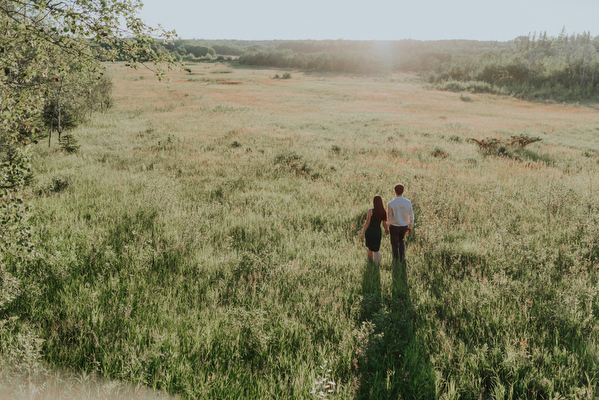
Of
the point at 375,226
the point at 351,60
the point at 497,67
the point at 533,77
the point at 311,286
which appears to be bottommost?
the point at 311,286

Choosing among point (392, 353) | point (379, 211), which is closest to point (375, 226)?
point (379, 211)

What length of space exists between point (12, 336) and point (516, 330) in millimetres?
6233

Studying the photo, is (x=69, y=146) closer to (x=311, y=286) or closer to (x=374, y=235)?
(x=311, y=286)

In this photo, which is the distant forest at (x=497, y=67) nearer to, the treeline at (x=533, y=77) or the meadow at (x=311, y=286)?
the treeline at (x=533, y=77)

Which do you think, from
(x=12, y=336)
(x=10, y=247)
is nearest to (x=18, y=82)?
(x=10, y=247)

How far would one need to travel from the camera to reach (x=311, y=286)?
16.0 ft

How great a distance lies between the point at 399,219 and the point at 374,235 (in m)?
0.57

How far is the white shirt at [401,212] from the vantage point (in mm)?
5691

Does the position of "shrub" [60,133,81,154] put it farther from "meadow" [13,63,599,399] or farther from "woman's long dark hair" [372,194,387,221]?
"woman's long dark hair" [372,194,387,221]

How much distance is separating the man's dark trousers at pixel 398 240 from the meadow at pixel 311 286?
23cm

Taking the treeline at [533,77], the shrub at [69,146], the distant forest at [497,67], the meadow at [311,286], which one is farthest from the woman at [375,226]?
the treeline at [533,77]

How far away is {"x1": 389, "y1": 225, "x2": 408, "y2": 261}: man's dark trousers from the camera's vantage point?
5754 millimetres

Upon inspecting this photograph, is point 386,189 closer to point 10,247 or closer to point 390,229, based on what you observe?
point 390,229

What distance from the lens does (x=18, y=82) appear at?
151 inches
